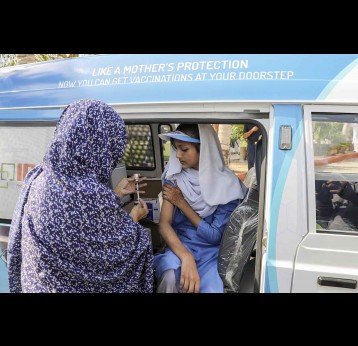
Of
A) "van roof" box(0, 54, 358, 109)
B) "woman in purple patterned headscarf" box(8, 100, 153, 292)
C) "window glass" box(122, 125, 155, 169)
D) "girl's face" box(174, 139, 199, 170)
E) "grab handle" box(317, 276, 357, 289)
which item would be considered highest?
"van roof" box(0, 54, 358, 109)

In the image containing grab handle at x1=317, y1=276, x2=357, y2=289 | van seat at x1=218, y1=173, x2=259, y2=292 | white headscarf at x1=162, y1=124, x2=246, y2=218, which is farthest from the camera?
white headscarf at x1=162, y1=124, x2=246, y2=218

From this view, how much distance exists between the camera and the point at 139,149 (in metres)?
3.78

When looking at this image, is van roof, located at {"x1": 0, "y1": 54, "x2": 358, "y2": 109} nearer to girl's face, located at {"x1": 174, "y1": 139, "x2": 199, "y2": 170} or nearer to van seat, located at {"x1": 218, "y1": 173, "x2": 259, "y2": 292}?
girl's face, located at {"x1": 174, "y1": 139, "x2": 199, "y2": 170}

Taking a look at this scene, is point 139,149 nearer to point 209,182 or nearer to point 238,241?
point 209,182

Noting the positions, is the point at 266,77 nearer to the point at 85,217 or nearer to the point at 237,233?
the point at 237,233

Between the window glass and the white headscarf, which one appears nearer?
the white headscarf

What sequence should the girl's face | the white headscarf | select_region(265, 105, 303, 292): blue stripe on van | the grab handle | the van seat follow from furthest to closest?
the girl's face, the white headscarf, the van seat, select_region(265, 105, 303, 292): blue stripe on van, the grab handle

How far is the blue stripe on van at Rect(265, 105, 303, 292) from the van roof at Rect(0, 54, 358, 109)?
0.09 metres

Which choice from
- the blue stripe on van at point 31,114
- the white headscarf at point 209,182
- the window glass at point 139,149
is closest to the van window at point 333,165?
the white headscarf at point 209,182

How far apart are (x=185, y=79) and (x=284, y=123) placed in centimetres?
64

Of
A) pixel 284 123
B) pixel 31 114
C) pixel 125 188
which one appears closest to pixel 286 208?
pixel 284 123

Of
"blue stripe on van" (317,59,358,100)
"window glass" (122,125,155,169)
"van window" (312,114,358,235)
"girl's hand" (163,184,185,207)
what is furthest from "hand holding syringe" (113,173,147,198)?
"blue stripe on van" (317,59,358,100)

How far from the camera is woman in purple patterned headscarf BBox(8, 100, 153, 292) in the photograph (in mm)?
1748

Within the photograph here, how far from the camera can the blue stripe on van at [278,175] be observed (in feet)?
6.50
